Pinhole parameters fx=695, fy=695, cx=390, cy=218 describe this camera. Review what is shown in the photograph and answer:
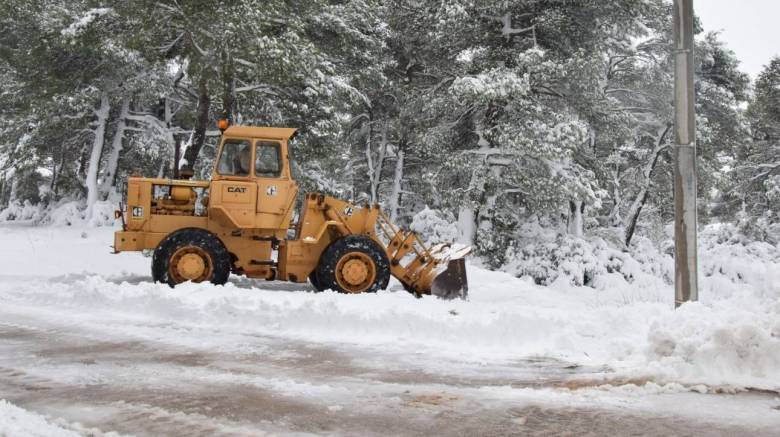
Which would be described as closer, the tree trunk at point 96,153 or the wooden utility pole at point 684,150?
the wooden utility pole at point 684,150

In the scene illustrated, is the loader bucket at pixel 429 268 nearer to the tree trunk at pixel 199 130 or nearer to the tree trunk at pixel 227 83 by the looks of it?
the tree trunk at pixel 227 83

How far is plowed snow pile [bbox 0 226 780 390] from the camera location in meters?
5.83

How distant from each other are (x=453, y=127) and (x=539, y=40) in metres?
3.34

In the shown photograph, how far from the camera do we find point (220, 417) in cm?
466

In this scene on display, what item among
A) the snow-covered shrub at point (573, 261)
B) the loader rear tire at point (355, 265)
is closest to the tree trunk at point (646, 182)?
the snow-covered shrub at point (573, 261)

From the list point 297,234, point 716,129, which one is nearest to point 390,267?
point 297,234

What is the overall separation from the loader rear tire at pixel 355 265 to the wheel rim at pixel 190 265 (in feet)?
5.81

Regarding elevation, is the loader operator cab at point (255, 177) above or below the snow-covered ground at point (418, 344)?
above

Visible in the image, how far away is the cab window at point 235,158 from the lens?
11.5 metres

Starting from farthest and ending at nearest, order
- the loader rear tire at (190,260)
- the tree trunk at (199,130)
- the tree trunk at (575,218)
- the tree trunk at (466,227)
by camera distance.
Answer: the tree trunk at (575,218), the tree trunk at (466,227), the tree trunk at (199,130), the loader rear tire at (190,260)

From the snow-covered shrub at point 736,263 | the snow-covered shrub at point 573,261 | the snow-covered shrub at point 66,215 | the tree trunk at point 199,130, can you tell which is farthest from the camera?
the snow-covered shrub at point 66,215

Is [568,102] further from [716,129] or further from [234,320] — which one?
[234,320]

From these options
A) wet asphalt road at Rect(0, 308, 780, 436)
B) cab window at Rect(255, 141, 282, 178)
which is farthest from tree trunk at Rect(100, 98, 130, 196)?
wet asphalt road at Rect(0, 308, 780, 436)

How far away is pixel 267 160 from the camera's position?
11.6 meters
